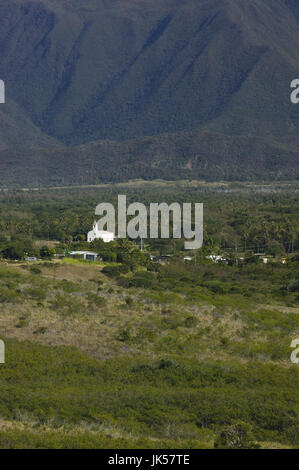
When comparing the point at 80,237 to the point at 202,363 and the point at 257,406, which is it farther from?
the point at 257,406

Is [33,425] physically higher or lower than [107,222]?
lower

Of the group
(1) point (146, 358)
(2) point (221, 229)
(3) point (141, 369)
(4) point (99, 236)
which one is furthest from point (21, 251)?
(3) point (141, 369)

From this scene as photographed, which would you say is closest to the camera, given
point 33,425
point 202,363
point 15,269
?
point 33,425

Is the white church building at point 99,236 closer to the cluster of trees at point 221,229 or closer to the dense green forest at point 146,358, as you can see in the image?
the cluster of trees at point 221,229

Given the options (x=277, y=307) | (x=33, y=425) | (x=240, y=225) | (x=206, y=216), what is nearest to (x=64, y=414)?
(x=33, y=425)
